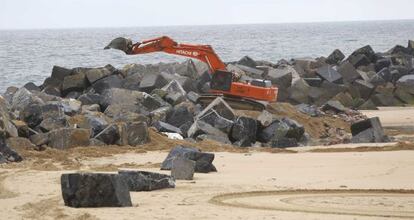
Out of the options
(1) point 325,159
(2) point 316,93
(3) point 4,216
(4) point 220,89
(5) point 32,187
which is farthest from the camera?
(2) point 316,93

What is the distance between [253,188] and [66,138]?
5.84 metres

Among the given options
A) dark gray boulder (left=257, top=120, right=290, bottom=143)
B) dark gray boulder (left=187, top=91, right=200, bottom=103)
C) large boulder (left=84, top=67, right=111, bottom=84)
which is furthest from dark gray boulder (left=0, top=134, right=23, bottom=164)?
large boulder (left=84, top=67, right=111, bottom=84)

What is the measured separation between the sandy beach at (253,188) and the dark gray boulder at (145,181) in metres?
0.16

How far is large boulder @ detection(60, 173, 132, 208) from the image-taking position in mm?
9453

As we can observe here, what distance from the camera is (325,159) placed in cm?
1472

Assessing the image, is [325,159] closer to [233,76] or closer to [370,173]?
[370,173]

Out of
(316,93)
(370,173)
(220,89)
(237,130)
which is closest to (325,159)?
(370,173)

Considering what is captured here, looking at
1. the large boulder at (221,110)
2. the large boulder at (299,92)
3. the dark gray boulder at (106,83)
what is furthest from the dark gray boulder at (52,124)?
the large boulder at (299,92)

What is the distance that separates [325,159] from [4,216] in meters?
6.98

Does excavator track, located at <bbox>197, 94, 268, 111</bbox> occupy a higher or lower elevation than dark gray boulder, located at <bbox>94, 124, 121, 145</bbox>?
lower

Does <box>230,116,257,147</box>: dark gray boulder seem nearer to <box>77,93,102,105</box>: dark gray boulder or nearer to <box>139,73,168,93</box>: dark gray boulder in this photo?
<box>77,93,102,105</box>: dark gray boulder

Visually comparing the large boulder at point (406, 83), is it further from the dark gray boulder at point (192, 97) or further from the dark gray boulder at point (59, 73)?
the dark gray boulder at point (59, 73)

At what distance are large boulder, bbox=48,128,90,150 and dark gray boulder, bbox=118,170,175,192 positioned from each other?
5.29 meters

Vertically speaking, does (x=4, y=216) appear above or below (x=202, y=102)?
above
